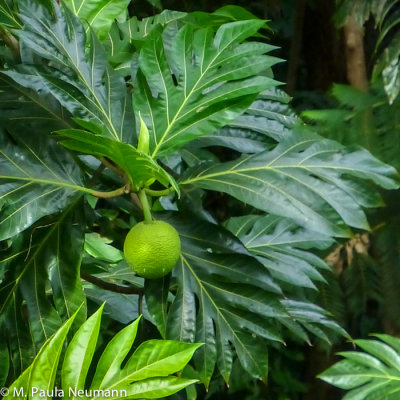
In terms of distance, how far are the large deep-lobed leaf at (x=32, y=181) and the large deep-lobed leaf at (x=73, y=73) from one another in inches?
2.1

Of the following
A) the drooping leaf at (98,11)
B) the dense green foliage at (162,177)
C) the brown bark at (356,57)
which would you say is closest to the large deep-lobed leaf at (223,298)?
the dense green foliage at (162,177)

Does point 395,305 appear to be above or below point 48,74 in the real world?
below

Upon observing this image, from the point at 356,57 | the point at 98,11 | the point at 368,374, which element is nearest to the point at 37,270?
the point at 98,11

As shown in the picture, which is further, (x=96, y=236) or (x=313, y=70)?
(x=313, y=70)

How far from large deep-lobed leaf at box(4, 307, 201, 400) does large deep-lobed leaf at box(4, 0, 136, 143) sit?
0.21 m

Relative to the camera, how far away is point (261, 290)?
75 cm

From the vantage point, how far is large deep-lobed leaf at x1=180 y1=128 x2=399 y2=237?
2.21 ft

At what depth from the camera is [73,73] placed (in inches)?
28.9

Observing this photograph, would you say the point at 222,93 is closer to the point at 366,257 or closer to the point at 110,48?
the point at 110,48

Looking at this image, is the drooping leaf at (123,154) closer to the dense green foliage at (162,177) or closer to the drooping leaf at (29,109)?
the dense green foliage at (162,177)

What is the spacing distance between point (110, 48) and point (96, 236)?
0.30m

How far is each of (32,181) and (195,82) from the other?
0.21 m

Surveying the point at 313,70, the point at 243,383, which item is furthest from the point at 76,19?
the point at 313,70

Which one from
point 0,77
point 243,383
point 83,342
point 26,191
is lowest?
point 243,383
